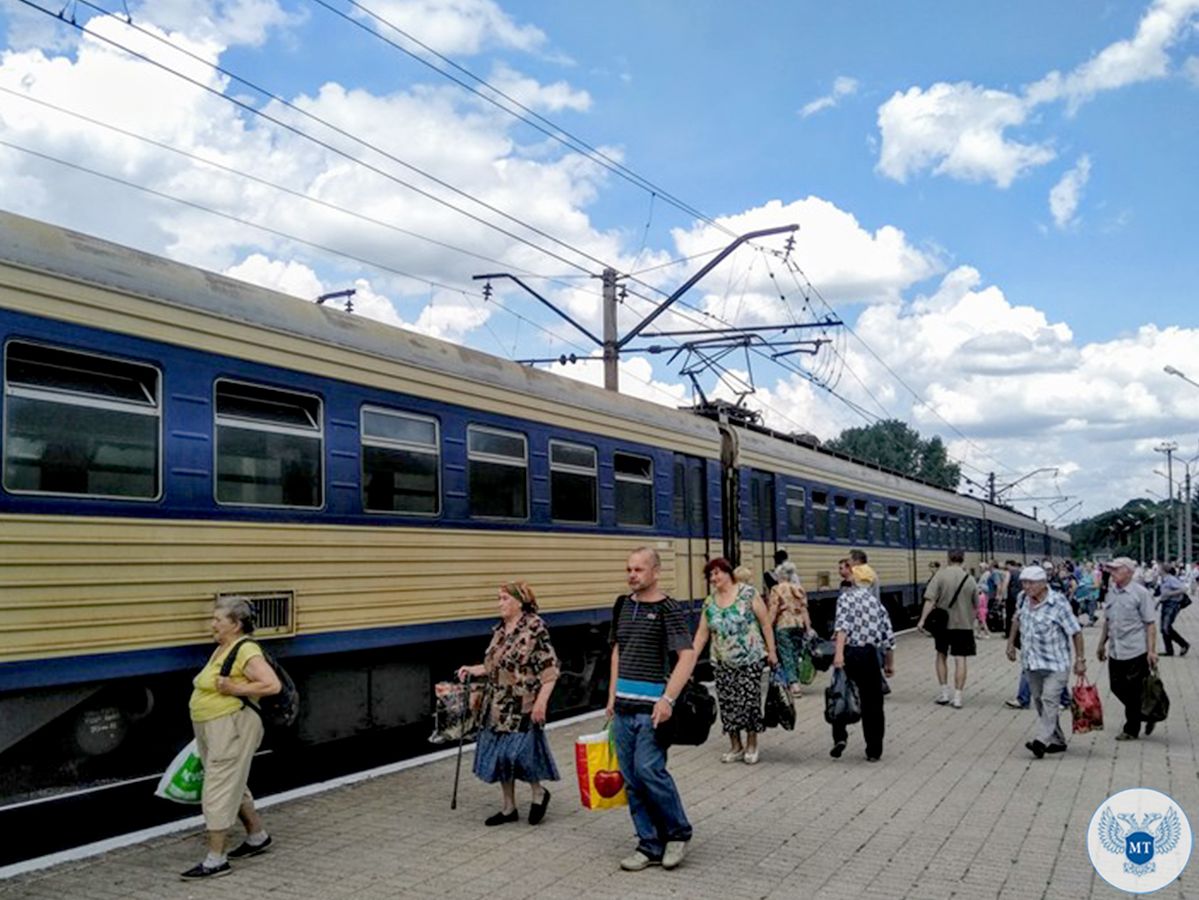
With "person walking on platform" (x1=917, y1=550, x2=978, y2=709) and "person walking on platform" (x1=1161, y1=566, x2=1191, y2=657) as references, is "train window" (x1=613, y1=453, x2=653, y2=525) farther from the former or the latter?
"person walking on platform" (x1=1161, y1=566, x2=1191, y2=657)

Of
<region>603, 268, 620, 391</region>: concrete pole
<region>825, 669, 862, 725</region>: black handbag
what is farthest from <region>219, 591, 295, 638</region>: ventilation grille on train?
<region>603, 268, 620, 391</region>: concrete pole

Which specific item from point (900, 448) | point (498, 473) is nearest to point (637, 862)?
point (498, 473)

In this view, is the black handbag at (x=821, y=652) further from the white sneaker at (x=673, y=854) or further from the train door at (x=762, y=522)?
the white sneaker at (x=673, y=854)

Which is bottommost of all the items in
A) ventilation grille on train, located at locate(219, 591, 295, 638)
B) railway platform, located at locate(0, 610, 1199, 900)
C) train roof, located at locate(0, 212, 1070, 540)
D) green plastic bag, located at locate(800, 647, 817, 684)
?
railway platform, located at locate(0, 610, 1199, 900)

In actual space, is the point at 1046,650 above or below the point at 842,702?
above

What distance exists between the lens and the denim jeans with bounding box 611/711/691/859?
6.54 meters

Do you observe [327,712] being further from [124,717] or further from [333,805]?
[124,717]

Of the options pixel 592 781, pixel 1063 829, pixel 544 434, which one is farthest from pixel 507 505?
pixel 1063 829

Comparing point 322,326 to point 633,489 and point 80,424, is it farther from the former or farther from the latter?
point 633,489

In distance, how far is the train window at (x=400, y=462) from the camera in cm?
951

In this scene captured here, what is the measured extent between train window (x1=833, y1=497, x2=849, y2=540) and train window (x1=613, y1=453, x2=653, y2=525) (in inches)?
322

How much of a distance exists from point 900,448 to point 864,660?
10474 centimetres

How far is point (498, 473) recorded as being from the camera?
11.2 metres

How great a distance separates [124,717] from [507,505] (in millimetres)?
4465
